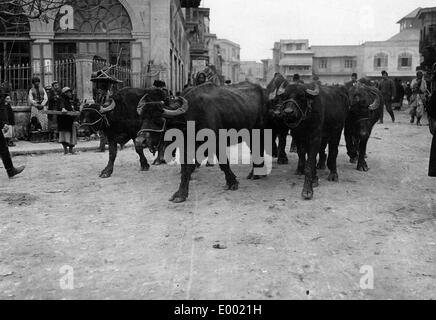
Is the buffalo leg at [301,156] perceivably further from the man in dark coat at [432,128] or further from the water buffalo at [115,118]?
the water buffalo at [115,118]

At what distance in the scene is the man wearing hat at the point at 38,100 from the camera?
14320 mm

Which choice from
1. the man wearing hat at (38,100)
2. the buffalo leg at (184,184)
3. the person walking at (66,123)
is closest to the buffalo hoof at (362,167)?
the buffalo leg at (184,184)

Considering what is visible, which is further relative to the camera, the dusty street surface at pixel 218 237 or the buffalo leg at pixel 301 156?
the buffalo leg at pixel 301 156

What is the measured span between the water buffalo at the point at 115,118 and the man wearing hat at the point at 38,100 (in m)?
5.99

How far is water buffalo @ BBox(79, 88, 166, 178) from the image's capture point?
8914 mm

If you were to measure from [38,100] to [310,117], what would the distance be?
10068 millimetres

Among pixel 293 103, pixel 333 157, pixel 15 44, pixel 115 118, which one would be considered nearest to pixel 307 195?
pixel 293 103

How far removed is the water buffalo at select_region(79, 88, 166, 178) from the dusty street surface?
2.53 feet

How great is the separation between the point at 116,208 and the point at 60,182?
2.38m

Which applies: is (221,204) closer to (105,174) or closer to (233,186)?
(233,186)

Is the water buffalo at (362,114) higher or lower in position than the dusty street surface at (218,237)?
higher

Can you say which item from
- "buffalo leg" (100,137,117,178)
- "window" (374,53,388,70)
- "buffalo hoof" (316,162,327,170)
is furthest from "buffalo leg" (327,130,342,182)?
"window" (374,53,388,70)

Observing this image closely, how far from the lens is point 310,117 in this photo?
739 centimetres
